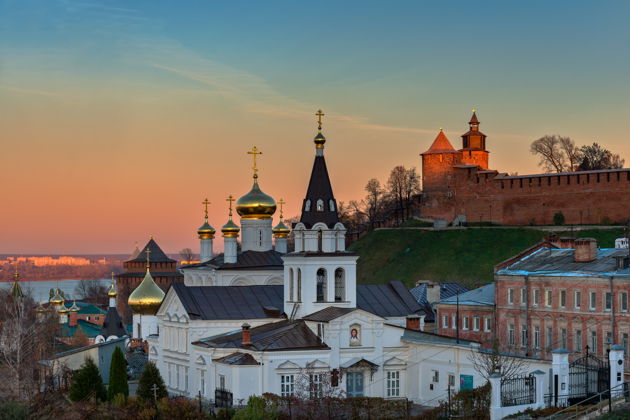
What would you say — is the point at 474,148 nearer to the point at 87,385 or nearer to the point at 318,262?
the point at 318,262

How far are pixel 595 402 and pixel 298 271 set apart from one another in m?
13.7

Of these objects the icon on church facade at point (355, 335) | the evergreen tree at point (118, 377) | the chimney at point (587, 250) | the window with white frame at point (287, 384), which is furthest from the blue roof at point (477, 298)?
the evergreen tree at point (118, 377)

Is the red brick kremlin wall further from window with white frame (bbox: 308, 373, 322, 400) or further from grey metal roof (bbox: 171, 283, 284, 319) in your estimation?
window with white frame (bbox: 308, 373, 322, 400)

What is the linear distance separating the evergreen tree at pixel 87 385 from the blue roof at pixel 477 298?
1568 cm

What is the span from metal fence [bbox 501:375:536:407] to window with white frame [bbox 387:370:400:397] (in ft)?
29.2

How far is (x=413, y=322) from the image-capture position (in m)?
43.1

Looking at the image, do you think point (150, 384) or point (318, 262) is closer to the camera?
point (150, 384)

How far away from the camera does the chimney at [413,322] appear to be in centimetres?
4291

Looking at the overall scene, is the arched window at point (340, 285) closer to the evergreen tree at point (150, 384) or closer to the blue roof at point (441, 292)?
the evergreen tree at point (150, 384)

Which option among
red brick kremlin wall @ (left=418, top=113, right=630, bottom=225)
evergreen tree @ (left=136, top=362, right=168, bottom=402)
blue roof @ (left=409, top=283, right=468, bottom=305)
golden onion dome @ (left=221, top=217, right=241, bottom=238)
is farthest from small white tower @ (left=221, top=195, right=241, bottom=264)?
red brick kremlin wall @ (left=418, top=113, right=630, bottom=225)

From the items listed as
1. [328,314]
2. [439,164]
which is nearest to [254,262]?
[328,314]

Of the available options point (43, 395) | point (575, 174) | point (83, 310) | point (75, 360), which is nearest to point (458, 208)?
point (575, 174)

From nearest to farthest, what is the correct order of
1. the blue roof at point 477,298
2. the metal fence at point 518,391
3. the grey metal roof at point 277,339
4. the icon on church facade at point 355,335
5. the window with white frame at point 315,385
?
the metal fence at point 518,391, the window with white frame at point 315,385, the grey metal roof at point 277,339, the icon on church facade at point 355,335, the blue roof at point 477,298

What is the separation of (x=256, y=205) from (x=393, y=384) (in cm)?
1493
